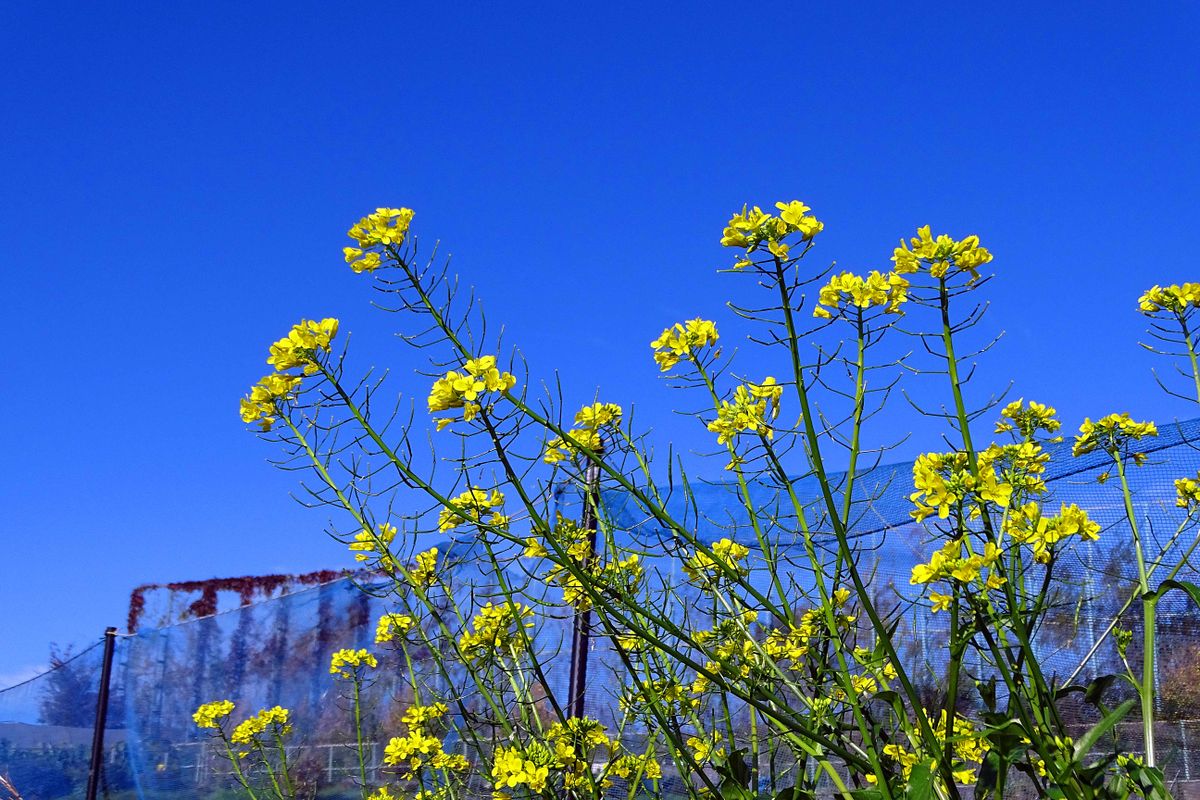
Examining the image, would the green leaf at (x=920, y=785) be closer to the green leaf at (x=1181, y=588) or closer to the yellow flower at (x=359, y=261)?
the green leaf at (x=1181, y=588)

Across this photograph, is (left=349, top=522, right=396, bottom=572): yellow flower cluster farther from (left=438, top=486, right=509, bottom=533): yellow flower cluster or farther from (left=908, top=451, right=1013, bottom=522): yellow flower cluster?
(left=908, top=451, right=1013, bottom=522): yellow flower cluster

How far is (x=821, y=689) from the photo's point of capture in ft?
6.24

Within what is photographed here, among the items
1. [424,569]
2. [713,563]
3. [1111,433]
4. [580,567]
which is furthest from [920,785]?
[424,569]

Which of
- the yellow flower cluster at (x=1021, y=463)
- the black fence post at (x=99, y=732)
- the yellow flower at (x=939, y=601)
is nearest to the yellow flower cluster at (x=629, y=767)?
the yellow flower at (x=939, y=601)

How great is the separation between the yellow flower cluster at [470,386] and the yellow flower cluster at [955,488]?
59 cm

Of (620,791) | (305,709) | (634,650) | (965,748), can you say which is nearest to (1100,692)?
(965,748)

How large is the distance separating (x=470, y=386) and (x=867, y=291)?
605 millimetres

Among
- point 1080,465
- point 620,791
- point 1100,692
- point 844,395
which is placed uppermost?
point 1080,465

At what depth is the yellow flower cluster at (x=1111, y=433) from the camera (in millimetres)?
2035

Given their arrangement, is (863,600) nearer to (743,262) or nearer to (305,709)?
(743,262)

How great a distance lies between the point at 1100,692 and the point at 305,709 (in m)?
5.11

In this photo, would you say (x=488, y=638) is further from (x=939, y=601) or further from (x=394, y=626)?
(x=939, y=601)

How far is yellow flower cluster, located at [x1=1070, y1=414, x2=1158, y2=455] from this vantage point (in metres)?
2.04

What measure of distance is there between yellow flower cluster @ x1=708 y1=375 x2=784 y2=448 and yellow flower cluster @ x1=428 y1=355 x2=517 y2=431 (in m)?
0.41
